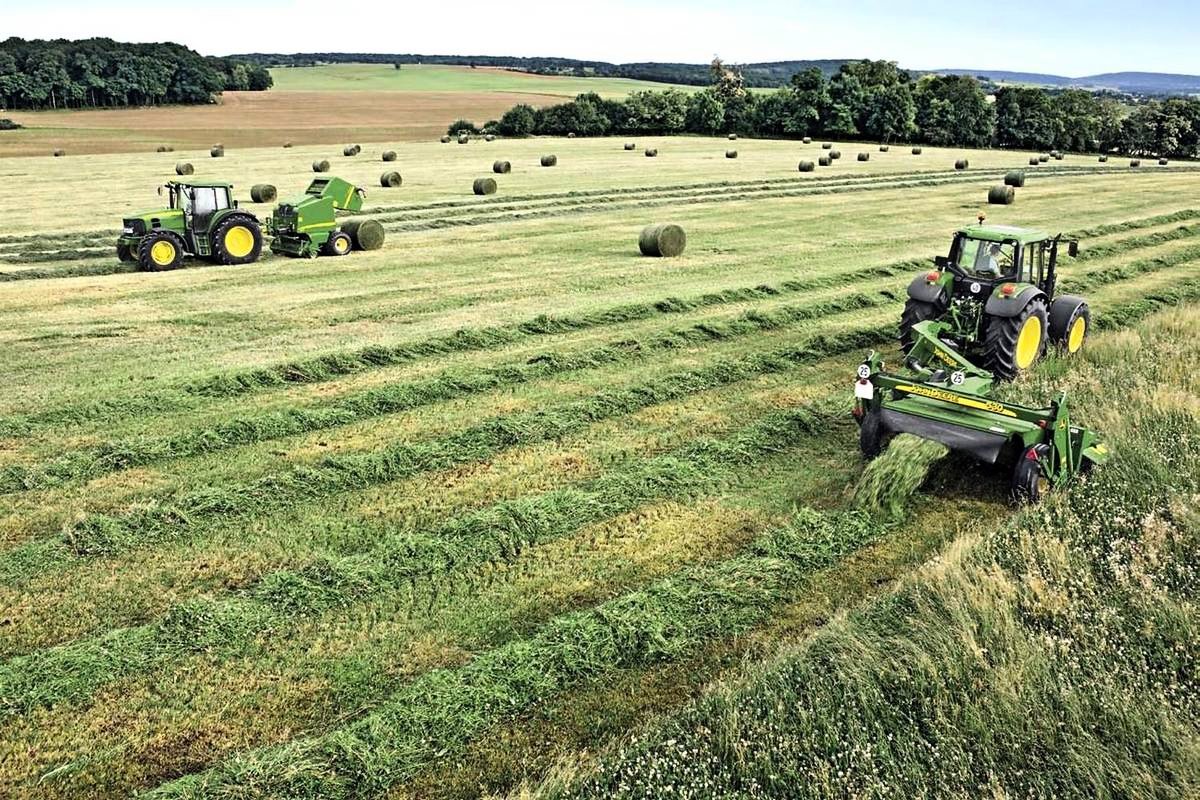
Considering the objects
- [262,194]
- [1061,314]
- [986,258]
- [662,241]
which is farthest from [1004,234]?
[262,194]

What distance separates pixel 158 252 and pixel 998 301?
16.0 meters

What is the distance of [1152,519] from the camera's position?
6754mm

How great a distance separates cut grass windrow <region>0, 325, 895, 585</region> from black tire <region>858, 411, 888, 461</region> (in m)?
2.79

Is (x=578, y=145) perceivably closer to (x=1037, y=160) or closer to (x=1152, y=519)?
(x=1037, y=160)

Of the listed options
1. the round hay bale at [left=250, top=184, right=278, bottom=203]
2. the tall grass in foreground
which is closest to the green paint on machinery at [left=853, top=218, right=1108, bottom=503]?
the tall grass in foreground

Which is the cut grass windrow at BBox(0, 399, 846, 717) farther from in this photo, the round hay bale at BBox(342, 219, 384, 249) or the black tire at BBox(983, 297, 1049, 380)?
the round hay bale at BBox(342, 219, 384, 249)

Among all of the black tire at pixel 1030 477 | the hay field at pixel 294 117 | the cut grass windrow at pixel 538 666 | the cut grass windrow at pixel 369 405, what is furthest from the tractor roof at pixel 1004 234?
the hay field at pixel 294 117

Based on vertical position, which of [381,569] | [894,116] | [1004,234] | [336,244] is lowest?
[381,569]

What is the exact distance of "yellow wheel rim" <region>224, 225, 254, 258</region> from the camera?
1909 centimetres

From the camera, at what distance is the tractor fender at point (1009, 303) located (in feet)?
34.2

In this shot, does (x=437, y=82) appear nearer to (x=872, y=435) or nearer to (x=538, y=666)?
(x=872, y=435)

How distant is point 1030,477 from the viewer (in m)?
7.63

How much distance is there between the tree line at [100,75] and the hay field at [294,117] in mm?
3440

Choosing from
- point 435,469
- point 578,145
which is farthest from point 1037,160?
point 435,469
